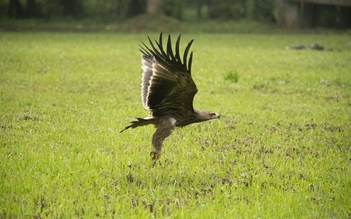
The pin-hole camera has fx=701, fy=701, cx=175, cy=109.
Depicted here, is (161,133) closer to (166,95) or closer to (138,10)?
(166,95)

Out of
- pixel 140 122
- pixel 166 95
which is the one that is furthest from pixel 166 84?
pixel 140 122

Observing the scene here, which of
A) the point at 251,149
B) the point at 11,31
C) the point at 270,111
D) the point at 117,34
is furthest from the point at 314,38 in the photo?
the point at 251,149

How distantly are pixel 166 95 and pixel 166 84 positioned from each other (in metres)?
0.13

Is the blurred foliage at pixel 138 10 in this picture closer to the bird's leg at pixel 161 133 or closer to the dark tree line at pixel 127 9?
the dark tree line at pixel 127 9

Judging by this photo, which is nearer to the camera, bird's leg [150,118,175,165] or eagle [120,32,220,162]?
eagle [120,32,220,162]

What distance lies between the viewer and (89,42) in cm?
2228

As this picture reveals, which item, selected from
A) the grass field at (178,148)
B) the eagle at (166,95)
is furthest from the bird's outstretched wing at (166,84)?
the grass field at (178,148)

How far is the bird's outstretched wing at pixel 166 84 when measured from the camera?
612 centimetres

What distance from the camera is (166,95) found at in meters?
6.44

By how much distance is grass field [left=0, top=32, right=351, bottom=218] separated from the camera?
5.48m

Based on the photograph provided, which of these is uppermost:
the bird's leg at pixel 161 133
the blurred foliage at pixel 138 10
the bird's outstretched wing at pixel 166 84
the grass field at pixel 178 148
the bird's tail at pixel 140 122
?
the bird's outstretched wing at pixel 166 84

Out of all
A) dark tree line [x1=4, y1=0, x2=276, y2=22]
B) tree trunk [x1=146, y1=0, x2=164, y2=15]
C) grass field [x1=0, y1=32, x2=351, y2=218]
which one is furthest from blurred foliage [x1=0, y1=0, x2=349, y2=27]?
grass field [x1=0, y1=32, x2=351, y2=218]

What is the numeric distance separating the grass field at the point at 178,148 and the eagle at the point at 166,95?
0.41 m

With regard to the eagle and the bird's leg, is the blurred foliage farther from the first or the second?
the bird's leg
